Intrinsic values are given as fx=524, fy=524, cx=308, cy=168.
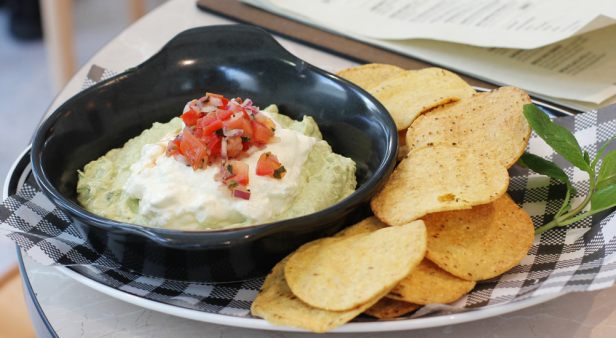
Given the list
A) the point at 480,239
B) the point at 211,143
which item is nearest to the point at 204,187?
the point at 211,143

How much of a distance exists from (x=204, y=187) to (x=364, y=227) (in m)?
0.43

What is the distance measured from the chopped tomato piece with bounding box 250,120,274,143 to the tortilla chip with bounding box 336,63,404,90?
534 millimetres

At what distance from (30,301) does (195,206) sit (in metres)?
0.47

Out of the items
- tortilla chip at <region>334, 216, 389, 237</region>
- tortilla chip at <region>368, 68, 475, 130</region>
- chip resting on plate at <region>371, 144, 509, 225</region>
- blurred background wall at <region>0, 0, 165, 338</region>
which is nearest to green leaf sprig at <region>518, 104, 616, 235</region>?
chip resting on plate at <region>371, 144, 509, 225</region>

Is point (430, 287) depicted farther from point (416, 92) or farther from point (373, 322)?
point (416, 92)

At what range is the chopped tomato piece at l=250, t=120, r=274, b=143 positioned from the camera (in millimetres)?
1489

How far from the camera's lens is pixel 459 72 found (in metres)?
2.27

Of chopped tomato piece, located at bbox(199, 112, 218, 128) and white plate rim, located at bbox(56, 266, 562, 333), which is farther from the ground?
chopped tomato piece, located at bbox(199, 112, 218, 128)

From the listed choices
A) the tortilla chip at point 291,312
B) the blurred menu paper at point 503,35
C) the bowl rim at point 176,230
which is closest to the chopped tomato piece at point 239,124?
the bowl rim at point 176,230

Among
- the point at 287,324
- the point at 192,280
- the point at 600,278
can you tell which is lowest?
the point at 192,280

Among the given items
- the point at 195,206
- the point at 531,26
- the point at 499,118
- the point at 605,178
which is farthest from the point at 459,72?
the point at 195,206

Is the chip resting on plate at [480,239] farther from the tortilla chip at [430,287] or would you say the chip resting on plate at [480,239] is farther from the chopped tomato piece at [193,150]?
the chopped tomato piece at [193,150]

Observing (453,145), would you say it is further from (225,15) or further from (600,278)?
(225,15)

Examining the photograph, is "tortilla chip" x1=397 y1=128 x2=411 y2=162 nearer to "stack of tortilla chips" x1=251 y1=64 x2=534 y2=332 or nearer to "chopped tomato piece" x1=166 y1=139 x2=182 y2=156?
"stack of tortilla chips" x1=251 y1=64 x2=534 y2=332
